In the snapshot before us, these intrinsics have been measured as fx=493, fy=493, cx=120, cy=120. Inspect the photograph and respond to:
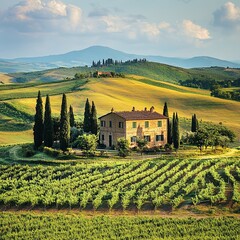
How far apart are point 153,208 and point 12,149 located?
118 feet

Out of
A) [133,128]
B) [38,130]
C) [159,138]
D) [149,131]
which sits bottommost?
[159,138]

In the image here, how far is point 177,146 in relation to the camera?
7475cm

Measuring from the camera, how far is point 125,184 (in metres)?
51.3

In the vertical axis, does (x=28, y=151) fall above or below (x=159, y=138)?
below

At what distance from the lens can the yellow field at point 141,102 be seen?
398 feet

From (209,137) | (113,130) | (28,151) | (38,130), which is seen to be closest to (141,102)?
(113,130)

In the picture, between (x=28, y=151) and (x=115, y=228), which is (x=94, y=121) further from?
(x=115, y=228)

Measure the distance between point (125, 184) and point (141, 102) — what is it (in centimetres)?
9009

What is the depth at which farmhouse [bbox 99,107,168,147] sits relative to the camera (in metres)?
73.9

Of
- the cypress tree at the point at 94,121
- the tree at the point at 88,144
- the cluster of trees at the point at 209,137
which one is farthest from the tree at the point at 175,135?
the cypress tree at the point at 94,121

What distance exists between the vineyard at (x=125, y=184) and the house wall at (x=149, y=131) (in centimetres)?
1148

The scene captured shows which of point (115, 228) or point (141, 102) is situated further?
point (141, 102)

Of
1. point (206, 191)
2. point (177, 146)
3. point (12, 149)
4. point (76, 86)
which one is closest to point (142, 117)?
point (177, 146)

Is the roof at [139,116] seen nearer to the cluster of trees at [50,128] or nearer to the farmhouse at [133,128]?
the farmhouse at [133,128]
